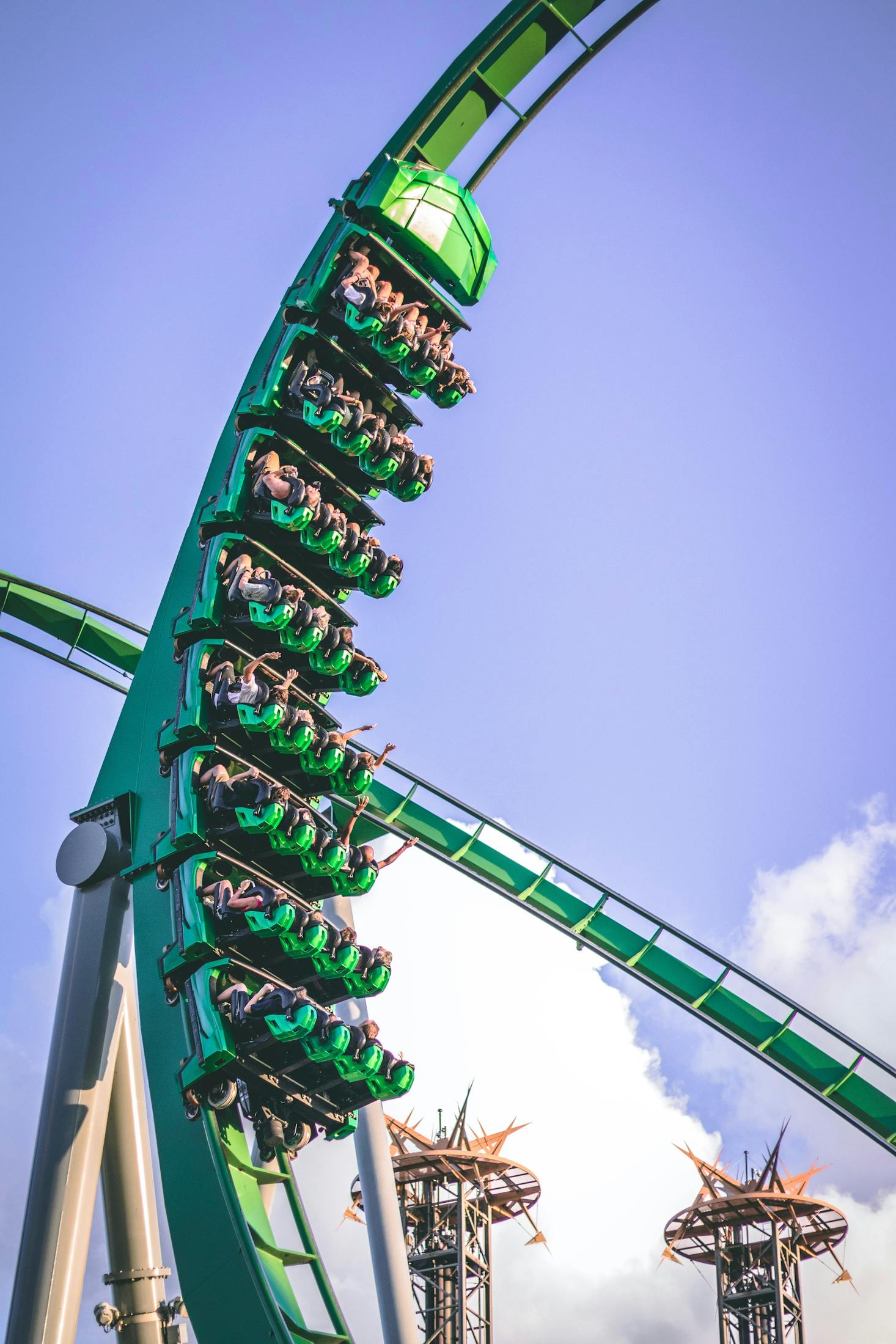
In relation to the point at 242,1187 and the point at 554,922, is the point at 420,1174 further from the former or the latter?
the point at 242,1187

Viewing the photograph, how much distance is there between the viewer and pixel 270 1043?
11.1 meters

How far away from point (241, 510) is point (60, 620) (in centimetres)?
578

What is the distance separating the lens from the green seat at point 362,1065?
1139 centimetres

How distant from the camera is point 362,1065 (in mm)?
11438

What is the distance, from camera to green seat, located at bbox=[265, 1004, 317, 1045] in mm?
10867

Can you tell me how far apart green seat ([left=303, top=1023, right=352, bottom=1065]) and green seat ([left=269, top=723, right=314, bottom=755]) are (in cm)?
232

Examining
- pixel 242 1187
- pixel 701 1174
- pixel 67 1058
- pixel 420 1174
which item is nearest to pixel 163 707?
pixel 67 1058

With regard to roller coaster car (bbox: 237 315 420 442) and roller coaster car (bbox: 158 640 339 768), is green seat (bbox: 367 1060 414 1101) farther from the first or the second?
roller coaster car (bbox: 237 315 420 442)

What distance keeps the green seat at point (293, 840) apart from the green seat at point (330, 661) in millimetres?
1604

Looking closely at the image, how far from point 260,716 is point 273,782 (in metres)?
0.56

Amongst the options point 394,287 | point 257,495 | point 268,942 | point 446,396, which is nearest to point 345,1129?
point 268,942

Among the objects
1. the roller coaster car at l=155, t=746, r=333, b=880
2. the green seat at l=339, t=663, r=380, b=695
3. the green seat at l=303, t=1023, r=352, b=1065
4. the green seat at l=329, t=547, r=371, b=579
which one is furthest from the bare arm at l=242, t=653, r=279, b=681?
the green seat at l=303, t=1023, r=352, b=1065

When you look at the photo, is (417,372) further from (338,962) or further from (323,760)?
(338,962)

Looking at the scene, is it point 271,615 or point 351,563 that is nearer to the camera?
point 271,615
